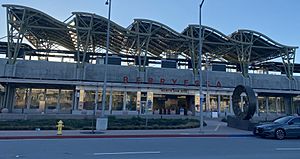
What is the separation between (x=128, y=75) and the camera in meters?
34.2

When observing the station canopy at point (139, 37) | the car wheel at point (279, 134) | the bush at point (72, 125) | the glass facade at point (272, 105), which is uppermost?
the station canopy at point (139, 37)

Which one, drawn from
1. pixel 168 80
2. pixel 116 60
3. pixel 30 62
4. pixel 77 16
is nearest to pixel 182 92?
pixel 168 80

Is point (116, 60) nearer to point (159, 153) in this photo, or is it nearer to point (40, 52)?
point (40, 52)

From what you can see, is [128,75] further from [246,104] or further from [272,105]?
[272,105]

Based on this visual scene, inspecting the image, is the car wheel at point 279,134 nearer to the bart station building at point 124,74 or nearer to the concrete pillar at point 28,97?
the bart station building at point 124,74

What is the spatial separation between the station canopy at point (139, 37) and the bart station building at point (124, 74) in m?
0.14

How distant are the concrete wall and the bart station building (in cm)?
12

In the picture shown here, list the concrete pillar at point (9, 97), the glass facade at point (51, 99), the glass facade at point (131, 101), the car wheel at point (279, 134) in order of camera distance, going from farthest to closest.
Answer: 1. the glass facade at point (131, 101)
2. the glass facade at point (51, 99)
3. the concrete pillar at point (9, 97)
4. the car wheel at point (279, 134)

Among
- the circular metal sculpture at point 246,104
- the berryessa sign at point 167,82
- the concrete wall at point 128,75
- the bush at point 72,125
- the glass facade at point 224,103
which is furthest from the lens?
the glass facade at point 224,103

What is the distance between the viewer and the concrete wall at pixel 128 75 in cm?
3169

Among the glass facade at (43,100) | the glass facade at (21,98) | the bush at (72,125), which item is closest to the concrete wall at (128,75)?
the glass facade at (43,100)

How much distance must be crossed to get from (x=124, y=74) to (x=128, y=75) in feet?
1.97

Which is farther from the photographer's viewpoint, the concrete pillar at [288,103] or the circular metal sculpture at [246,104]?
the concrete pillar at [288,103]

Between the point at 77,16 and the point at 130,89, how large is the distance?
12.2m
